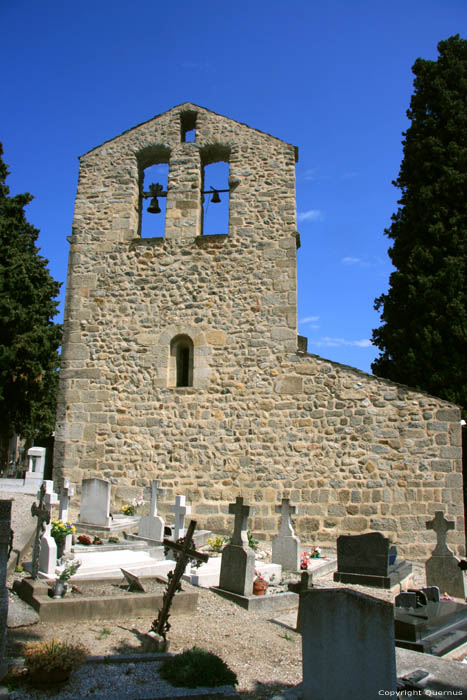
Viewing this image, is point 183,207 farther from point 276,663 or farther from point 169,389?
point 276,663

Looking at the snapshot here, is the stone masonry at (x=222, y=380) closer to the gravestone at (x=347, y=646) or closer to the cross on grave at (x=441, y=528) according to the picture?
the cross on grave at (x=441, y=528)

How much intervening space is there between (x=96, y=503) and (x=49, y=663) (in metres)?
6.18

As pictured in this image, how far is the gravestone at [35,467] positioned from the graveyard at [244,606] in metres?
2.71

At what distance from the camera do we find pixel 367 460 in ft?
34.8

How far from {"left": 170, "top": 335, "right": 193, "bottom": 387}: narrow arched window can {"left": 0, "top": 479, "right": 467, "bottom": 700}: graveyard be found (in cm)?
296

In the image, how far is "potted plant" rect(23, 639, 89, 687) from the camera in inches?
145

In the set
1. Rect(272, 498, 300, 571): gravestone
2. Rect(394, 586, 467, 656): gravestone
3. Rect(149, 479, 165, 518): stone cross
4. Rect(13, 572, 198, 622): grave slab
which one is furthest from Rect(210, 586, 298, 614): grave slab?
Rect(149, 479, 165, 518): stone cross

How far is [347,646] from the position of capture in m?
3.62

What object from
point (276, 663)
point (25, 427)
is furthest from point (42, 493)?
point (25, 427)

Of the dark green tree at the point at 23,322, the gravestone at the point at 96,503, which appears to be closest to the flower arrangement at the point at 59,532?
the gravestone at the point at 96,503

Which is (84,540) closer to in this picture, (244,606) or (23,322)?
(244,606)

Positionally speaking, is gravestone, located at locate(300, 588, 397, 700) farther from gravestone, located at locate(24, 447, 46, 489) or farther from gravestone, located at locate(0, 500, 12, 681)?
gravestone, located at locate(24, 447, 46, 489)

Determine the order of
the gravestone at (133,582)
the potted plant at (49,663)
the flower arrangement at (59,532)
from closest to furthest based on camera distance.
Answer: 1. the potted plant at (49,663)
2. the gravestone at (133,582)
3. the flower arrangement at (59,532)

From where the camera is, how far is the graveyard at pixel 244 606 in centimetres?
370
